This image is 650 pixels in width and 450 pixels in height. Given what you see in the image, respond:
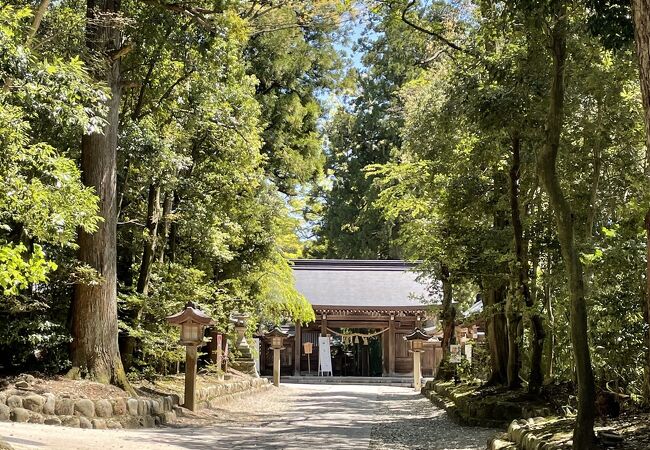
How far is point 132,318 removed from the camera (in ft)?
40.2

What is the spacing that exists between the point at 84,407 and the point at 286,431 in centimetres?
294

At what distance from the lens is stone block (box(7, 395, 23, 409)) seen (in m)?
8.55

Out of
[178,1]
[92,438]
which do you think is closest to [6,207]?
[92,438]

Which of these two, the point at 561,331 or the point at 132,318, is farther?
the point at 132,318

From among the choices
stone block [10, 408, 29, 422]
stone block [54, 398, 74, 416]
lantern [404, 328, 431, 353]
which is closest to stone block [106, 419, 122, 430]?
stone block [54, 398, 74, 416]

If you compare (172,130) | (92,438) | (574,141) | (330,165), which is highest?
(330,165)

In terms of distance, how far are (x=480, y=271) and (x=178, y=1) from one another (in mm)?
6362

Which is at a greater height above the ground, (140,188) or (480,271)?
(140,188)

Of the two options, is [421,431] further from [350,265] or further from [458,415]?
[350,265]

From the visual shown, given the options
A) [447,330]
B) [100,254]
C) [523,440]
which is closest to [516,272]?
[523,440]

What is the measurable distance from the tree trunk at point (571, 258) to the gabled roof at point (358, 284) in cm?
2203

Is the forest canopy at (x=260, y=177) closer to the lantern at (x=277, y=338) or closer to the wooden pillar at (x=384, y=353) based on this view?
the lantern at (x=277, y=338)

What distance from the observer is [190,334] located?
1191cm

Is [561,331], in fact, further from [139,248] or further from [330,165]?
[330,165]
